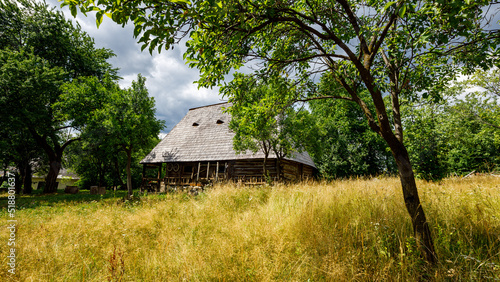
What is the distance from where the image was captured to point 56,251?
354cm

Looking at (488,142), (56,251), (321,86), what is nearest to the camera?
(56,251)

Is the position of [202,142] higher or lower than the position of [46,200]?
higher

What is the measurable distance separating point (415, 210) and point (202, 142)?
1699cm

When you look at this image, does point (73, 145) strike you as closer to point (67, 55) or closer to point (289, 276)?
point (67, 55)

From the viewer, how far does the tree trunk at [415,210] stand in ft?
8.39

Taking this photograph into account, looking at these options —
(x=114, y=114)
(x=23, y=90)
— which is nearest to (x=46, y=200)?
(x=114, y=114)

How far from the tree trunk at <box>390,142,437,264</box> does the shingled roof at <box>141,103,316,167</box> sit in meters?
11.5

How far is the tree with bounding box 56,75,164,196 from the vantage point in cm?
1447

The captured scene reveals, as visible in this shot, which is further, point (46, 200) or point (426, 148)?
point (426, 148)

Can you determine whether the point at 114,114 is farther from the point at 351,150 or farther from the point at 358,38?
the point at 351,150

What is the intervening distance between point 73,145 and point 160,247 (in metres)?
25.3

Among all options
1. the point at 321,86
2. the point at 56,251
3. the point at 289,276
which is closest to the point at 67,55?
the point at 56,251

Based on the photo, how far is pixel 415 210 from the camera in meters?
2.63

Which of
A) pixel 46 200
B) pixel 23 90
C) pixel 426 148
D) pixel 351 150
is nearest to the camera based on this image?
pixel 46 200
